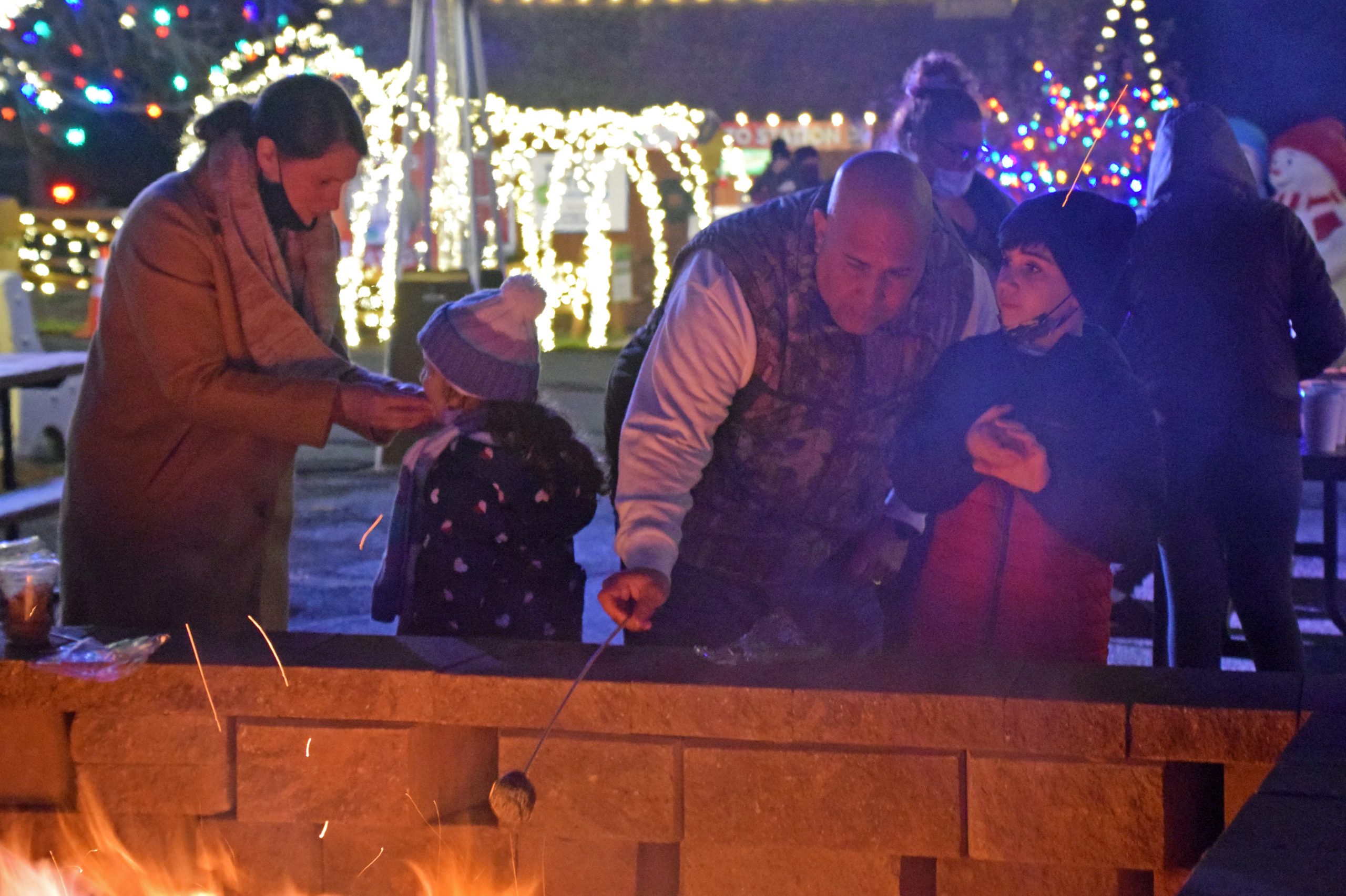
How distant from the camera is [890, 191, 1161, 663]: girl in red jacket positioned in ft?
8.95

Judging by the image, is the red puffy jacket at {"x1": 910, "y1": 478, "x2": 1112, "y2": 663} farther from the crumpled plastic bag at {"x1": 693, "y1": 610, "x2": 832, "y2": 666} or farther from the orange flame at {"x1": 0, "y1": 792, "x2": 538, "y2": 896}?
the orange flame at {"x1": 0, "y1": 792, "x2": 538, "y2": 896}

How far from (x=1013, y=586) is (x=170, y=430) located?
5.78 feet

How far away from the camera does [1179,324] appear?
4086 millimetres

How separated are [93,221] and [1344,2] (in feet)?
A: 47.7

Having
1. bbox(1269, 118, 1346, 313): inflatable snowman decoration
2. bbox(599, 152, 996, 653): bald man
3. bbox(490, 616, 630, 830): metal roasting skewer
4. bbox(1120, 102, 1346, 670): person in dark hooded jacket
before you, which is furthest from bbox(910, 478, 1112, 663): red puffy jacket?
bbox(1269, 118, 1346, 313): inflatable snowman decoration

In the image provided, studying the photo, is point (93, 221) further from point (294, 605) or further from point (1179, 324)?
point (1179, 324)

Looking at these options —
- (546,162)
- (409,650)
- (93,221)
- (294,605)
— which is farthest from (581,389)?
(409,650)

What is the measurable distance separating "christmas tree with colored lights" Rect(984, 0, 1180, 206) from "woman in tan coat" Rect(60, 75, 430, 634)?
8054 millimetres

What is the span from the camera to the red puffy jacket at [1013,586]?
9.19ft

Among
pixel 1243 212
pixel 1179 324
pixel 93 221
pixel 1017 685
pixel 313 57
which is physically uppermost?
pixel 313 57

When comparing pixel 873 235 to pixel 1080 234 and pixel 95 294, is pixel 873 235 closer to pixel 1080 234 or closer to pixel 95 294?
pixel 1080 234

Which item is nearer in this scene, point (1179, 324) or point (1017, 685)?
point (1017, 685)

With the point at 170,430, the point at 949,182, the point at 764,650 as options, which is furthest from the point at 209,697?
the point at 949,182

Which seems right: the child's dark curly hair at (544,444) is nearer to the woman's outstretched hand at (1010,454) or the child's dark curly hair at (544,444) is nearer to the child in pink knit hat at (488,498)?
the child in pink knit hat at (488,498)
